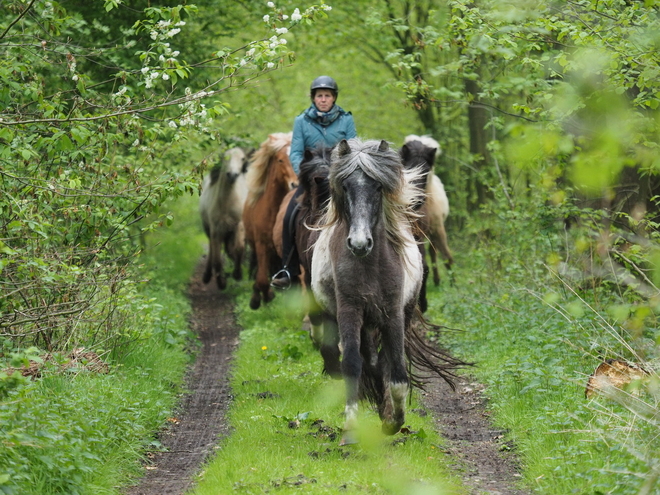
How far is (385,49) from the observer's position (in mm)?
18562

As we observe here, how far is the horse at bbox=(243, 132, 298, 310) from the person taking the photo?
1188 centimetres

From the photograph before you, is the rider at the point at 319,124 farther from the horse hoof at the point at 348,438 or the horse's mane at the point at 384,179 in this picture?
the horse hoof at the point at 348,438

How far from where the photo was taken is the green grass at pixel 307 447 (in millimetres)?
5496

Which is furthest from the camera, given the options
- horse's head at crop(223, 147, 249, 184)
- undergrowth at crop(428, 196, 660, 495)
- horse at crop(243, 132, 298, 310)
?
horse's head at crop(223, 147, 249, 184)

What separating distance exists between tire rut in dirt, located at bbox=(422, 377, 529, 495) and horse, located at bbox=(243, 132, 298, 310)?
426 centimetres

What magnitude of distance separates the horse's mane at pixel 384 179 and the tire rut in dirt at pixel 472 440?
5.31 ft

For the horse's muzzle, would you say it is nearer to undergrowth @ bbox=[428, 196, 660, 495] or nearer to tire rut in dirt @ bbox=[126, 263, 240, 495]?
undergrowth @ bbox=[428, 196, 660, 495]

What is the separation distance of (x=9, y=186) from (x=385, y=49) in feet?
42.2

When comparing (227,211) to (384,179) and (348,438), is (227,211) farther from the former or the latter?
(348,438)

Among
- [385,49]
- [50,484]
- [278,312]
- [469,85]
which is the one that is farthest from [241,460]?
[385,49]

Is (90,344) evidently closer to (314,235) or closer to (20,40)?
(314,235)

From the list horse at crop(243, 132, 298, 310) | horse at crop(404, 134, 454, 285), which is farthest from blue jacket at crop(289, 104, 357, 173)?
horse at crop(404, 134, 454, 285)

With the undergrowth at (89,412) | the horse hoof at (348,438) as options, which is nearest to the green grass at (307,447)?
the horse hoof at (348,438)

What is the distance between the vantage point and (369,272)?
6.50 m
